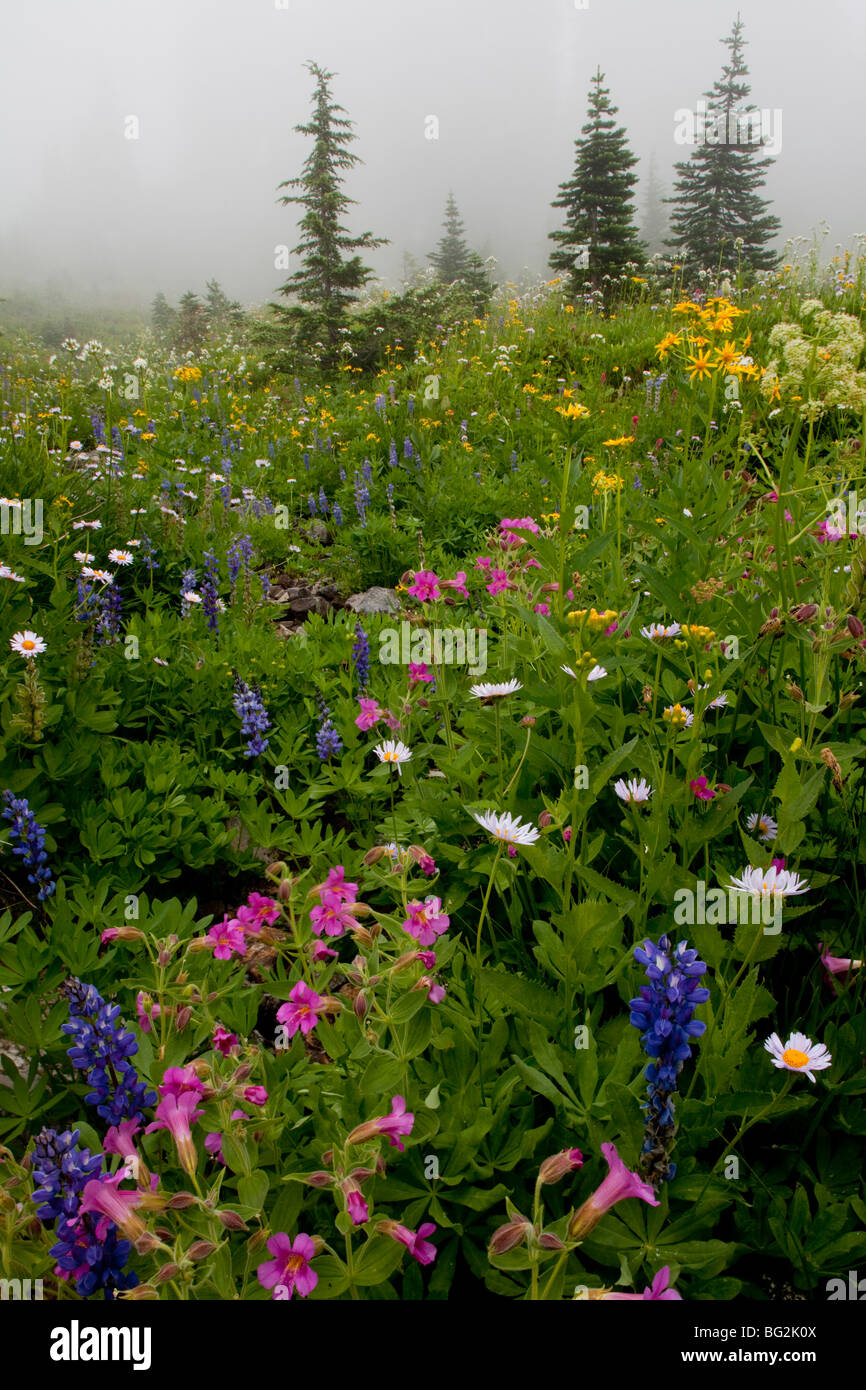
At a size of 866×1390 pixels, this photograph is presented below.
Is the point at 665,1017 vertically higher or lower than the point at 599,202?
lower

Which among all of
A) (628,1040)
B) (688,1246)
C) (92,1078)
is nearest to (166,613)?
(92,1078)

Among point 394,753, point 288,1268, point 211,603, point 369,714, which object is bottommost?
point 288,1268

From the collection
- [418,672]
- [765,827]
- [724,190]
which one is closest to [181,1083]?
[765,827]

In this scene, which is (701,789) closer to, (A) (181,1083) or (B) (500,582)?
(A) (181,1083)

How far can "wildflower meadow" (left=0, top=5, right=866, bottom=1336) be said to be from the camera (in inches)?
42.6

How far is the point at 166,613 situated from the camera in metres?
3.96

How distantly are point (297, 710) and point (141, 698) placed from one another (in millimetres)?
627

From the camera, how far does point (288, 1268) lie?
38.8 inches

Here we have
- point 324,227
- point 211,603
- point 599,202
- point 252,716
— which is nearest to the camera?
point 252,716

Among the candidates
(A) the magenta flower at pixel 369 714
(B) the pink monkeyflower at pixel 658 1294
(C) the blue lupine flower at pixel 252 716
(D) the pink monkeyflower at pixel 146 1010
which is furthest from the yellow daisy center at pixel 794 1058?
(C) the blue lupine flower at pixel 252 716

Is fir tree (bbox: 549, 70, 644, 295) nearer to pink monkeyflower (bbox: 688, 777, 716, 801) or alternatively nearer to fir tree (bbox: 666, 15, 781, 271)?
fir tree (bbox: 666, 15, 781, 271)

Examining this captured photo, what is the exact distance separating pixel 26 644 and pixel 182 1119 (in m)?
1.95

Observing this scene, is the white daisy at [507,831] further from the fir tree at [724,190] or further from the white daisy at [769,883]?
the fir tree at [724,190]

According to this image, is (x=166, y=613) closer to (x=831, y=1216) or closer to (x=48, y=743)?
(x=48, y=743)
